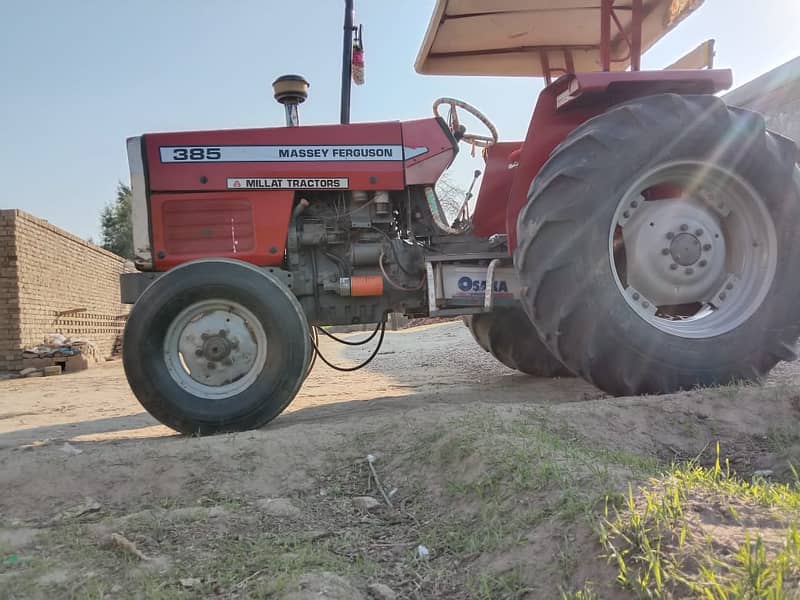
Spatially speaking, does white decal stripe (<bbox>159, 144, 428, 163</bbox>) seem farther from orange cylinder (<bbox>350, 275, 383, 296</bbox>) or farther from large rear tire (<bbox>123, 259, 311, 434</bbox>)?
large rear tire (<bbox>123, 259, 311, 434</bbox>)

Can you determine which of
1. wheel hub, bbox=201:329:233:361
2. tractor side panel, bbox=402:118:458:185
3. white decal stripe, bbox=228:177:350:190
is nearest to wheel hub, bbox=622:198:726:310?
tractor side panel, bbox=402:118:458:185

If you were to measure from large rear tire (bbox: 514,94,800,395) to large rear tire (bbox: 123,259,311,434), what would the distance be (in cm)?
131

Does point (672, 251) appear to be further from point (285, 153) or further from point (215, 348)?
point (215, 348)

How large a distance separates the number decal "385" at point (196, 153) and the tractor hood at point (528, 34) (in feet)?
5.82

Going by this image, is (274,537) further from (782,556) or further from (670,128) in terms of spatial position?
(670,128)

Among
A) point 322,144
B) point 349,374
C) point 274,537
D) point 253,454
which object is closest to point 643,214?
point 322,144

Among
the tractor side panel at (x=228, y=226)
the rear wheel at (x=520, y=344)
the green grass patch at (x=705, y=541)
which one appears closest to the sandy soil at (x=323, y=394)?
the rear wheel at (x=520, y=344)

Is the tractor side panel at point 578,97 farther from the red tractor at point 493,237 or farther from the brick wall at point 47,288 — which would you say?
the brick wall at point 47,288

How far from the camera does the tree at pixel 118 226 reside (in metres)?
32.3

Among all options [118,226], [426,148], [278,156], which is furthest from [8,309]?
[118,226]

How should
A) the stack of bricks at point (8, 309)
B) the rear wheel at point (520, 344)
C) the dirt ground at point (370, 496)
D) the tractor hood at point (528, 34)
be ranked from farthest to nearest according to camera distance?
the stack of bricks at point (8, 309), the rear wheel at point (520, 344), the tractor hood at point (528, 34), the dirt ground at point (370, 496)

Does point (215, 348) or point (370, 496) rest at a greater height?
point (215, 348)

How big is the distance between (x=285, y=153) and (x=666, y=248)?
7.70ft

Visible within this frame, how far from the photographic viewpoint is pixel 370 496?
219 centimetres
